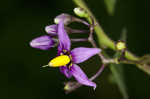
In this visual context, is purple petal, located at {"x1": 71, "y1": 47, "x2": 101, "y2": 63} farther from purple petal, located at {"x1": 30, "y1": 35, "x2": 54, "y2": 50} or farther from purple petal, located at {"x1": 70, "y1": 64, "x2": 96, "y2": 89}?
purple petal, located at {"x1": 30, "y1": 35, "x2": 54, "y2": 50}

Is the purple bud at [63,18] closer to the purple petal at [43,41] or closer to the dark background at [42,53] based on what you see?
the purple petal at [43,41]

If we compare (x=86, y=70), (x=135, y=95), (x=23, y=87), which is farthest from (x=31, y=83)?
(x=135, y=95)

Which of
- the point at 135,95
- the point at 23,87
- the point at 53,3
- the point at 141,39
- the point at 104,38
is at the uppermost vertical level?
the point at 53,3

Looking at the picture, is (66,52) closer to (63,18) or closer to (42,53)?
(63,18)

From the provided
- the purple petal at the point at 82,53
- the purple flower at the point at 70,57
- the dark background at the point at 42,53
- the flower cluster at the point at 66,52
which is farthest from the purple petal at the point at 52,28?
the dark background at the point at 42,53

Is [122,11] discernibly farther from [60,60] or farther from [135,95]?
[60,60]

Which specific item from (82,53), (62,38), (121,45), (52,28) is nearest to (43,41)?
(52,28)

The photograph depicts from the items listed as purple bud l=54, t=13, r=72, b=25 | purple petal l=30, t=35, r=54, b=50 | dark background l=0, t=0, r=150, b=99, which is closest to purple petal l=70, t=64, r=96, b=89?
purple petal l=30, t=35, r=54, b=50
